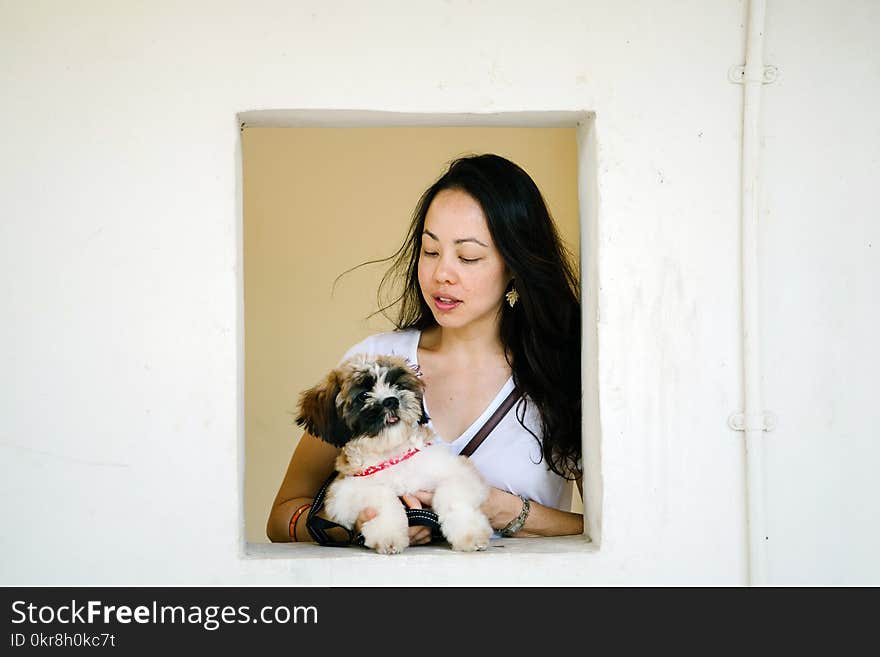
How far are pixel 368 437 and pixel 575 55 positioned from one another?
1.37 metres

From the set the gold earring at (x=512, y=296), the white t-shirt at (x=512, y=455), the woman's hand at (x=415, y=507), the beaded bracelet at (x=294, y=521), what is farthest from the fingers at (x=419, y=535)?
the gold earring at (x=512, y=296)

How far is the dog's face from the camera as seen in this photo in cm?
355

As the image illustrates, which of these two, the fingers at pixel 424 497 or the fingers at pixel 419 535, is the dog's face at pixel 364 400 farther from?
the fingers at pixel 419 535

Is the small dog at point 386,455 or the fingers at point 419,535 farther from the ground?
the small dog at point 386,455

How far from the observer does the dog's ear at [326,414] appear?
12.0ft

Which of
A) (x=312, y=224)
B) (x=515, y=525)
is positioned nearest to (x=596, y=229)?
(x=515, y=525)

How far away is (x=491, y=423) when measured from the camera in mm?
4078

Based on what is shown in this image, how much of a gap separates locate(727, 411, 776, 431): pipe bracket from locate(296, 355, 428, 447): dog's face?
99cm

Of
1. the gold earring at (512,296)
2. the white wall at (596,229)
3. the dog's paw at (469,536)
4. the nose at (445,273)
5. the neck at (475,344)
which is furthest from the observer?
the neck at (475,344)

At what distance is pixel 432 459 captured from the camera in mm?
3654

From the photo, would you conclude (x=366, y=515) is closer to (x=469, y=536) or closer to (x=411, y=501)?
(x=411, y=501)

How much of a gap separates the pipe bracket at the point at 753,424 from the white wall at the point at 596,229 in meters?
0.03

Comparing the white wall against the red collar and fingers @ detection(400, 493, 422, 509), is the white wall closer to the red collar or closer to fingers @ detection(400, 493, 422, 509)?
fingers @ detection(400, 493, 422, 509)

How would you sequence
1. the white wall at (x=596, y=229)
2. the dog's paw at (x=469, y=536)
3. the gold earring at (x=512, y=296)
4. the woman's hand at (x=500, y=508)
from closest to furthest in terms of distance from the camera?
the white wall at (x=596, y=229)
the dog's paw at (x=469, y=536)
the woman's hand at (x=500, y=508)
the gold earring at (x=512, y=296)
